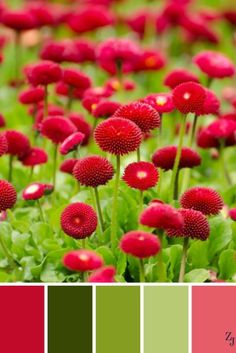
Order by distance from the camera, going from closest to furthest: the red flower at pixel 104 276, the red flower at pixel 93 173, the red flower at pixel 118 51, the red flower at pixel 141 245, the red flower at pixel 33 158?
the red flower at pixel 141 245, the red flower at pixel 104 276, the red flower at pixel 93 173, the red flower at pixel 33 158, the red flower at pixel 118 51

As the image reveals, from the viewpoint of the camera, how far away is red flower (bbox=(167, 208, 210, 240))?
2.82 meters

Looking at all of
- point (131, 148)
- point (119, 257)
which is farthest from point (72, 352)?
point (131, 148)

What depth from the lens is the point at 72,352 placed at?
9.33 feet

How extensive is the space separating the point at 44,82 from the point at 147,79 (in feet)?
7.04

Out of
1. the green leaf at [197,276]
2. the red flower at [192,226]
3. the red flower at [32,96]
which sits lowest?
the green leaf at [197,276]

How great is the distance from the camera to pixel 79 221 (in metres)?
2.88

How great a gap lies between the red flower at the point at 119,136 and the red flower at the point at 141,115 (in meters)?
0.13

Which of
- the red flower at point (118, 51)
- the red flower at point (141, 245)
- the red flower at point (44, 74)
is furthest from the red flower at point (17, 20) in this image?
the red flower at point (141, 245)

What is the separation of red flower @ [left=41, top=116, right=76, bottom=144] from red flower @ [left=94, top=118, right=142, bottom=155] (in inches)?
19.2

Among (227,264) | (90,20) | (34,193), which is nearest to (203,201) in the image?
(227,264)

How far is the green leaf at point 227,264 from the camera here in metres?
3.15

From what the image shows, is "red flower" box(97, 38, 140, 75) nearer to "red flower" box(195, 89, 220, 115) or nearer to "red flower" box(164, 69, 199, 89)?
"red flower" box(164, 69, 199, 89)

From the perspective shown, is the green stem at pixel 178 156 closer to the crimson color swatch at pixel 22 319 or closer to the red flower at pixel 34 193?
the red flower at pixel 34 193

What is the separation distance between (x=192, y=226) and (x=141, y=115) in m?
0.39
